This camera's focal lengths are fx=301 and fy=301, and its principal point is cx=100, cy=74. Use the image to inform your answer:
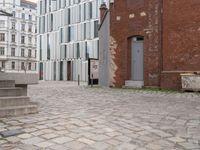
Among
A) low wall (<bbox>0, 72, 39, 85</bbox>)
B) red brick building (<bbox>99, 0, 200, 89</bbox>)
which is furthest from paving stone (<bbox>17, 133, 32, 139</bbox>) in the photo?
red brick building (<bbox>99, 0, 200, 89</bbox>)

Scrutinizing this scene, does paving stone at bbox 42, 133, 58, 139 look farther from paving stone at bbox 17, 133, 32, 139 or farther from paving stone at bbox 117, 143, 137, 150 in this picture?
paving stone at bbox 117, 143, 137, 150

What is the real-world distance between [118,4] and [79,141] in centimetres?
1507

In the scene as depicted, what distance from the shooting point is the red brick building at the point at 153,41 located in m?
15.5

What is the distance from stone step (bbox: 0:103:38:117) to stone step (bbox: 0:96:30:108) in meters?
0.11

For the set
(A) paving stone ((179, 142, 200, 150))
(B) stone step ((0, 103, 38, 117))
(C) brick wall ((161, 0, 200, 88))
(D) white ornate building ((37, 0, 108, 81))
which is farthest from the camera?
(D) white ornate building ((37, 0, 108, 81))

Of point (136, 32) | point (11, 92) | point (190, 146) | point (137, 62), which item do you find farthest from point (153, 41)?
point (190, 146)

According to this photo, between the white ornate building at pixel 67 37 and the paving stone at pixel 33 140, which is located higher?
the white ornate building at pixel 67 37

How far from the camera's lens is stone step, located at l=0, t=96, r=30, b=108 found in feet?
21.0

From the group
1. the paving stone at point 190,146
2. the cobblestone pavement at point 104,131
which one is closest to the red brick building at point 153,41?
the cobblestone pavement at point 104,131

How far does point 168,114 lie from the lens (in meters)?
7.32

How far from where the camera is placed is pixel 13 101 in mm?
6590

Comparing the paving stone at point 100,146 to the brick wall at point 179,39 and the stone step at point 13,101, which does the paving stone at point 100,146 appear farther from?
the brick wall at point 179,39

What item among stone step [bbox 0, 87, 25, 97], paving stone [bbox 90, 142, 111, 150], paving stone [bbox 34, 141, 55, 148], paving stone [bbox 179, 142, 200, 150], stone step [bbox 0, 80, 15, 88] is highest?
stone step [bbox 0, 80, 15, 88]

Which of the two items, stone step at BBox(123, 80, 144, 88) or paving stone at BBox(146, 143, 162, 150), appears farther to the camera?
stone step at BBox(123, 80, 144, 88)
